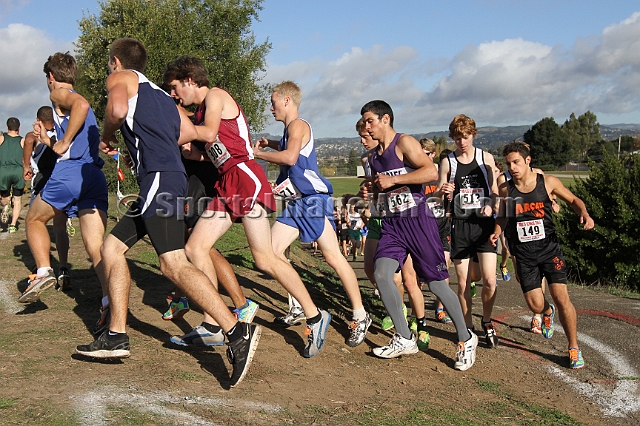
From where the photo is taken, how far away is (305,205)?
19.4ft

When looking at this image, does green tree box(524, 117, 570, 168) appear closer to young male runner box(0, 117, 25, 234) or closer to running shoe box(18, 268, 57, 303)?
young male runner box(0, 117, 25, 234)

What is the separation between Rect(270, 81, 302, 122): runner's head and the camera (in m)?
5.86

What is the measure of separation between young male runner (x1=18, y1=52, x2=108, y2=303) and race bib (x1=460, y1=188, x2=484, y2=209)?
3627 millimetres

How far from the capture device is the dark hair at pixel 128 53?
4.50 meters

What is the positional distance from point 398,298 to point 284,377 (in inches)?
56.4

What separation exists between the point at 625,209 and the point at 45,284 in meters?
13.0

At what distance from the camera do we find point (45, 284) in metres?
5.19

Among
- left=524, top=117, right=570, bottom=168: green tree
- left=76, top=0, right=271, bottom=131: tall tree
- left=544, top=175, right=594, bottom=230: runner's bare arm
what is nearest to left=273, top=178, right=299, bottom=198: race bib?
left=544, top=175, right=594, bottom=230: runner's bare arm

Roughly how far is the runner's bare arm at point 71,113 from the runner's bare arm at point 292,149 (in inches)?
61.9

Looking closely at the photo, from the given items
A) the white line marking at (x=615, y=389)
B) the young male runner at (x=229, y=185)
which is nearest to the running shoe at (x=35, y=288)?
the young male runner at (x=229, y=185)

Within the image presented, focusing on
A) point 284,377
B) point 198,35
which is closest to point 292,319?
point 284,377

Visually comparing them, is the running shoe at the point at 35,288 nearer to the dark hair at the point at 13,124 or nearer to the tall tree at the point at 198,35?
the dark hair at the point at 13,124

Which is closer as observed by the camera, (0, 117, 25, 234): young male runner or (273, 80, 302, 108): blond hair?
(273, 80, 302, 108): blond hair

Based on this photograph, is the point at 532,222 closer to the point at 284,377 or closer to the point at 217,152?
the point at 284,377
